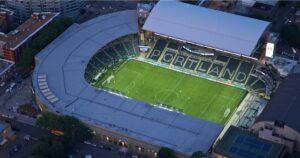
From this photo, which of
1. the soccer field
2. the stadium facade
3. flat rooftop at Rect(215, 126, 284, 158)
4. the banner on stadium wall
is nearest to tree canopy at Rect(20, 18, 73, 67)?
the soccer field

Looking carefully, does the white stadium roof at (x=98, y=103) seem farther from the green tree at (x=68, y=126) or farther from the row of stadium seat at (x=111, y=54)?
the green tree at (x=68, y=126)

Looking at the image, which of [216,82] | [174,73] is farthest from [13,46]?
[216,82]

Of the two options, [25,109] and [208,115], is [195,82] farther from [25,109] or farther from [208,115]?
[25,109]

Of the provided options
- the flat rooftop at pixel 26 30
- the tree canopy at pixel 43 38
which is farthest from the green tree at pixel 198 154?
the flat rooftop at pixel 26 30

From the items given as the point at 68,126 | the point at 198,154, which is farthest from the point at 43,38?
the point at 198,154

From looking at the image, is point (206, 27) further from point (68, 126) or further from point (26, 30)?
point (68, 126)

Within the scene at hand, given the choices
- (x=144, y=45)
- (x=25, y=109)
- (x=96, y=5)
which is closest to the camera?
(x=25, y=109)
